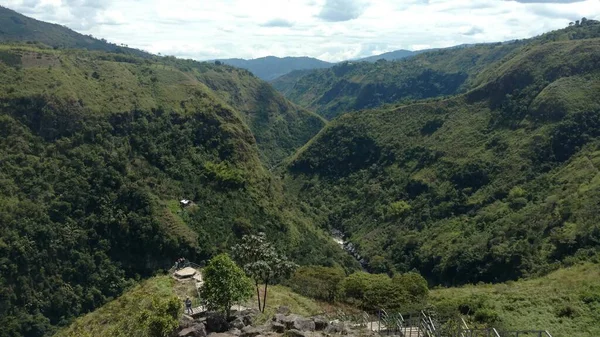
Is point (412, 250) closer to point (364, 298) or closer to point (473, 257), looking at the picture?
point (473, 257)

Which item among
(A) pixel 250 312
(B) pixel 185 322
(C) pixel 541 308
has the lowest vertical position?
(A) pixel 250 312

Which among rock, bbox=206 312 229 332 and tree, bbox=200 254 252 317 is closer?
rock, bbox=206 312 229 332

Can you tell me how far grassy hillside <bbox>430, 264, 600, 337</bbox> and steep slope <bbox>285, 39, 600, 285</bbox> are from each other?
25551mm

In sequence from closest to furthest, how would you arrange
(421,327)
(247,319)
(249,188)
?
(421,327) → (247,319) → (249,188)

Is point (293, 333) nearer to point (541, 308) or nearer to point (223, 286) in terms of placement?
point (223, 286)

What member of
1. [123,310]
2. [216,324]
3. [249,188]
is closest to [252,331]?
[216,324]

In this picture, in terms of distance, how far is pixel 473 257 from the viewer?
295 feet

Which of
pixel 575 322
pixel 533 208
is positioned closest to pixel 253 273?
pixel 575 322

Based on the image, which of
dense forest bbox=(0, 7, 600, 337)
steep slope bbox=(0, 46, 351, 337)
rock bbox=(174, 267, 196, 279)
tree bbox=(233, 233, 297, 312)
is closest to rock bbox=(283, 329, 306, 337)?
tree bbox=(233, 233, 297, 312)

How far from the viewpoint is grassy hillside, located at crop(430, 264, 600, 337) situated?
39972 millimetres

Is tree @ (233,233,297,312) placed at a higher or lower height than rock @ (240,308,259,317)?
higher

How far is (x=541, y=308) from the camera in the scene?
4362 centimetres

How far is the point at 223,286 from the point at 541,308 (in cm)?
2749

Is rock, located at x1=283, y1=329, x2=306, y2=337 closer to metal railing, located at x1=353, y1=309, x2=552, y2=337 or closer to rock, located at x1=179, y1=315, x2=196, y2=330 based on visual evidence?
metal railing, located at x1=353, y1=309, x2=552, y2=337
